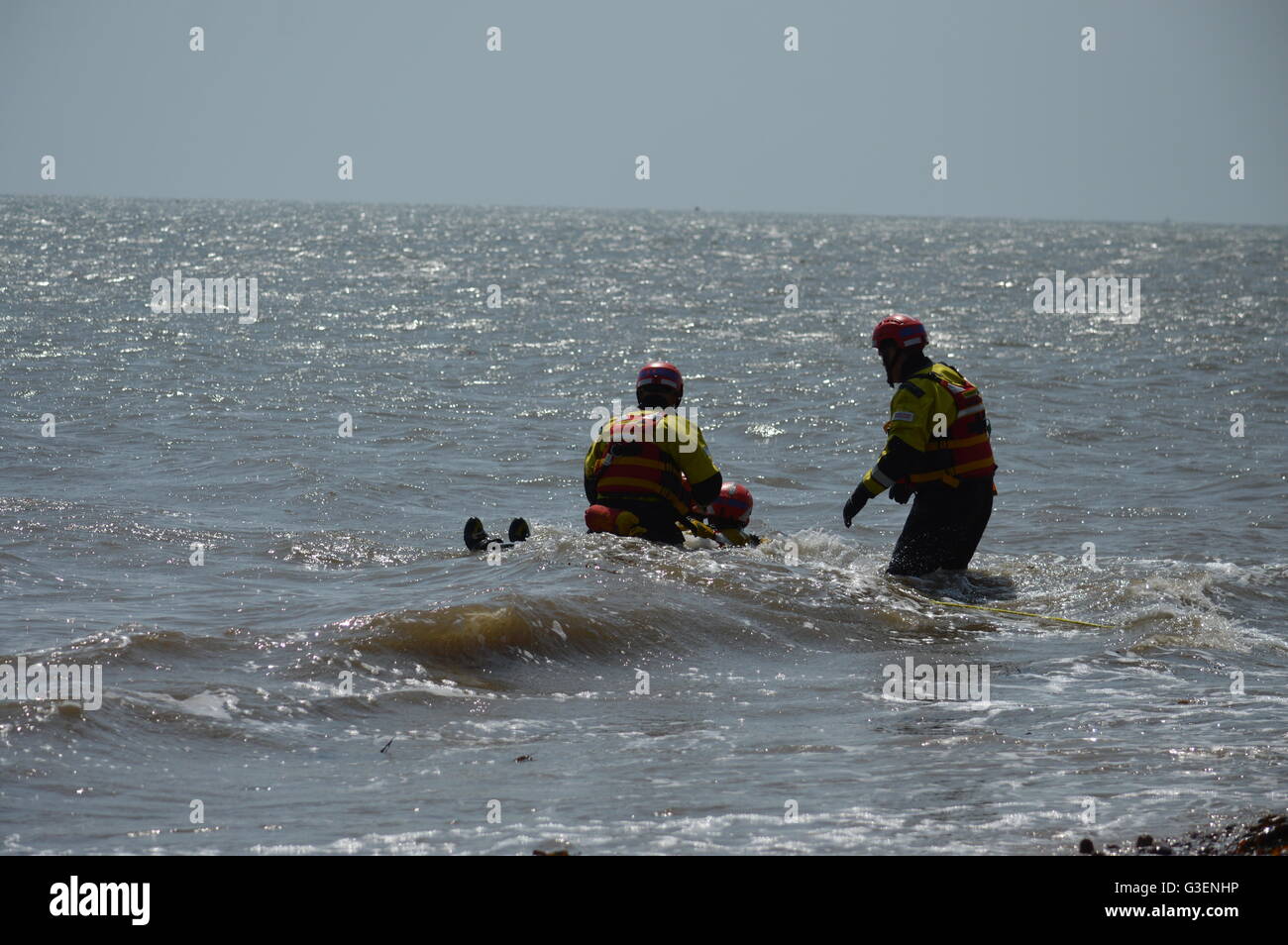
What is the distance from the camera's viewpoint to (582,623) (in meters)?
9.05

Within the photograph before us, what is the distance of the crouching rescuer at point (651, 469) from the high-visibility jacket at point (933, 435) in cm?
125

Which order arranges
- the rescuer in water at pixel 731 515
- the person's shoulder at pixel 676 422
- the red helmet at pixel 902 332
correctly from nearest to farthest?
the red helmet at pixel 902 332 → the person's shoulder at pixel 676 422 → the rescuer in water at pixel 731 515

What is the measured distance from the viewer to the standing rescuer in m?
9.98

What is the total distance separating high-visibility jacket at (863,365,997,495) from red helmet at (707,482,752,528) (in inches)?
64.7

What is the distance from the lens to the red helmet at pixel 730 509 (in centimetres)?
1144

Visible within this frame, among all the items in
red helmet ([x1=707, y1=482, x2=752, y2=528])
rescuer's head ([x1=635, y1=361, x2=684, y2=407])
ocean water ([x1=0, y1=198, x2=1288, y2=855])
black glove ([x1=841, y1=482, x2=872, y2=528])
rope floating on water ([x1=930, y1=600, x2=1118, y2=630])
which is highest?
rescuer's head ([x1=635, y1=361, x2=684, y2=407])

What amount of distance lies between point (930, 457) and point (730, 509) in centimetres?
195

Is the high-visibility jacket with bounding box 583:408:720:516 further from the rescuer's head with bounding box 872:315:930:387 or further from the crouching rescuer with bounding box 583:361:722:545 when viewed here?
the rescuer's head with bounding box 872:315:930:387

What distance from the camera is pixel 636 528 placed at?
1065 cm

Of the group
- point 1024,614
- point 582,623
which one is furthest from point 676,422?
point 1024,614

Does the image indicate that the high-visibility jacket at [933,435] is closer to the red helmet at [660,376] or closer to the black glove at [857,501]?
the black glove at [857,501]

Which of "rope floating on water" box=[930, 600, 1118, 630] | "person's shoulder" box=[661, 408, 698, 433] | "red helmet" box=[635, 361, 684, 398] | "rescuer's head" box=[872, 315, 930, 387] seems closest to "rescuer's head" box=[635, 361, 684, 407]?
"red helmet" box=[635, 361, 684, 398]

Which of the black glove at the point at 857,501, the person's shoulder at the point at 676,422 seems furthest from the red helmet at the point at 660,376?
the black glove at the point at 857,501

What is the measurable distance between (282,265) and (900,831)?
184 ft
